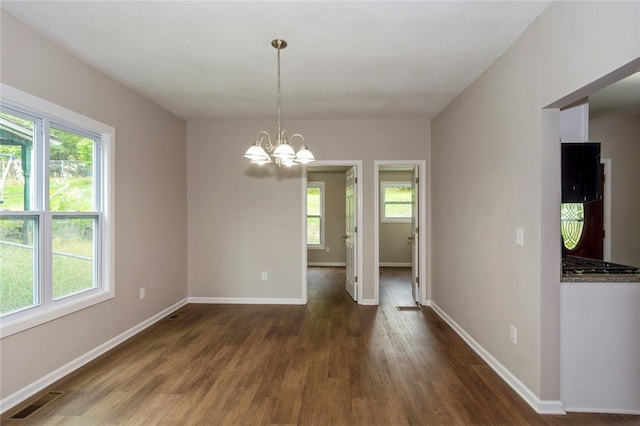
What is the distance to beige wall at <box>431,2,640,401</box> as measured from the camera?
1805 millimetres

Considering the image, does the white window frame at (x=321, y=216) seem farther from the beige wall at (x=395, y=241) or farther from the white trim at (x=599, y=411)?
the white trim at (x=599, y=411)

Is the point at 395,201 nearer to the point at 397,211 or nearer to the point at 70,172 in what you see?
the point at 397,211

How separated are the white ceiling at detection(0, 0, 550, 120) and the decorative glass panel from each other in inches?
68.1

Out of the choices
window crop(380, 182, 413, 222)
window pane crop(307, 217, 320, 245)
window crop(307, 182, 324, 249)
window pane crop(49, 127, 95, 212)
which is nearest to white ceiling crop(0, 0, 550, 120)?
window pane crop(49, 127, 95, 212)

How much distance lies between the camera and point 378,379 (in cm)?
263

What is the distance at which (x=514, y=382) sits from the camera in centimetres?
249

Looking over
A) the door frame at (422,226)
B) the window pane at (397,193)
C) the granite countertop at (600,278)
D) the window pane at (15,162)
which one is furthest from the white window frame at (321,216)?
the granite countertop at (600,278)

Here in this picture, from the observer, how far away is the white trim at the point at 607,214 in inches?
174

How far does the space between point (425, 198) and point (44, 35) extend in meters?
4.48

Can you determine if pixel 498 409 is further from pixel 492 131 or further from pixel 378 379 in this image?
pixel 492 131

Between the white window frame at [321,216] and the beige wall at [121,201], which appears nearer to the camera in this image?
the beige wall at [121,201]

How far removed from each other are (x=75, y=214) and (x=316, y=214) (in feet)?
19.5

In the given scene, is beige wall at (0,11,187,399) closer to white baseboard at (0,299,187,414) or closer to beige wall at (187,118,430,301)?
white baseboard at (0,299,187,414)

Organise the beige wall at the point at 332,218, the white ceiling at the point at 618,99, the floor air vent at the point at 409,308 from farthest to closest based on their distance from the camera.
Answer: the beige wall at the point at 332,218 < the floor air vent at the point at 409,308 < the white ceiling at the point at 618,99
